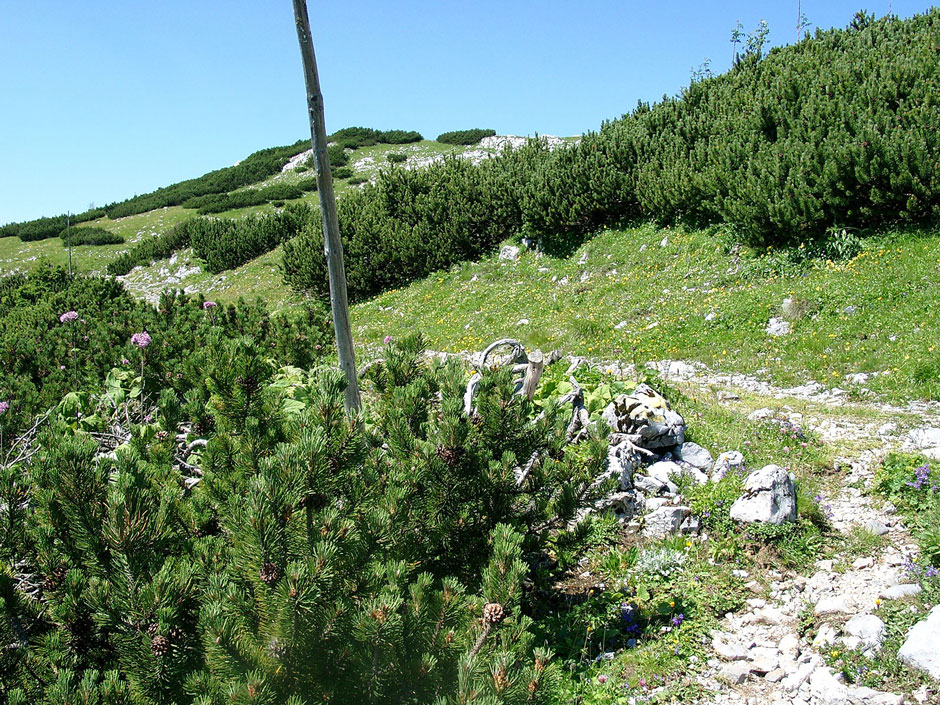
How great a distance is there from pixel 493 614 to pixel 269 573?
31.6 inches

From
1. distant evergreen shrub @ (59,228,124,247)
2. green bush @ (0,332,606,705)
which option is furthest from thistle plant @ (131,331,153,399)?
distant evergreen shrub @ (59,228,124,247)

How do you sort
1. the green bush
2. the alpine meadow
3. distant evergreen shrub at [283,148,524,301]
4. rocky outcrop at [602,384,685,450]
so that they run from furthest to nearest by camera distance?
distant evergreen shrub at [283,148,524,301] < rocky outcrop at [602,384,685,450] < the alpine meadow < the green bush

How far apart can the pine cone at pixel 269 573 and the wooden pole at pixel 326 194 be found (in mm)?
1213

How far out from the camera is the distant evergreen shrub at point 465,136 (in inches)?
1614

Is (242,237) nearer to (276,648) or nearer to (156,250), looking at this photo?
(156,250)

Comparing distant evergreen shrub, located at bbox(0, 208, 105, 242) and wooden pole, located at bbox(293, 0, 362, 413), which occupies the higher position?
distant evergreen shrub, located at bbox(0, 208, 105, 242)

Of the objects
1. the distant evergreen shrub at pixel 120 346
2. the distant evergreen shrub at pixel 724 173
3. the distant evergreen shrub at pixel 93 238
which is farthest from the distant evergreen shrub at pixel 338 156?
the distant evergreen shrub at pixel 120 346

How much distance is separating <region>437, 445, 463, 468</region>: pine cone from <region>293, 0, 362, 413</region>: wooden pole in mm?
513

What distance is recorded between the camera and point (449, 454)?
3.10 meters

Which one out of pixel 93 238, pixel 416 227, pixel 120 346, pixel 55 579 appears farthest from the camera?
pixel 93 238

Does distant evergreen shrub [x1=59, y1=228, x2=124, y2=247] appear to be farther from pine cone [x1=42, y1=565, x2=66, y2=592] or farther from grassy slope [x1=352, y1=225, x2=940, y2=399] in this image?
pine cone [x1=42, y1=565, x2=66, y2=592]

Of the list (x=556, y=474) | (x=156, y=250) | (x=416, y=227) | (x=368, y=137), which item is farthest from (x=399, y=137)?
(x=556, y=474)

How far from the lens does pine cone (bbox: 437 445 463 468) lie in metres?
3.08

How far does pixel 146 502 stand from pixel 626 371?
7224 mm
